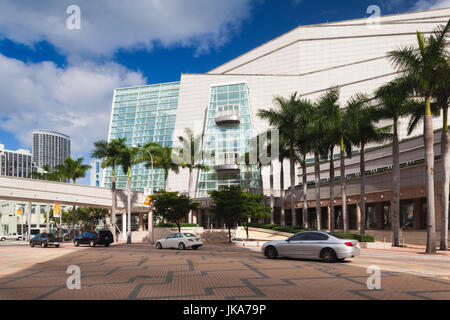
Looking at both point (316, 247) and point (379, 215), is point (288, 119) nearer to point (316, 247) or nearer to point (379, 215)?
point (379, 215)

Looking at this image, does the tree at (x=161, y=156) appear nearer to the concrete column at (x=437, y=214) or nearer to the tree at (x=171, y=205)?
the tree at (x=171, y=205)

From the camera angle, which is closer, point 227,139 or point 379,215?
point 379,215

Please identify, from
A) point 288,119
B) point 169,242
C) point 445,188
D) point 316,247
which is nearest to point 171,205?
point 169,242

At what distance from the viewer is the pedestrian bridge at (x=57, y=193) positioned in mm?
41719

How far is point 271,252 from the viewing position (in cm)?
1977

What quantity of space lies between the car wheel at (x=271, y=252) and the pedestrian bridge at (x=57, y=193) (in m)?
32.4

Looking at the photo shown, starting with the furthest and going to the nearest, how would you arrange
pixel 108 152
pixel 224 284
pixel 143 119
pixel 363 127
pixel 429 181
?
pixel 143 119
pixel 108 152
pixel 363 127
pixel 429 181
pixel 224 284

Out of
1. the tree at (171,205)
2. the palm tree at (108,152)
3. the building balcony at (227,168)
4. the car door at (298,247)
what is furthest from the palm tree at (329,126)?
the palm tree at (108,152)

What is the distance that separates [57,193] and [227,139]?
27.4m

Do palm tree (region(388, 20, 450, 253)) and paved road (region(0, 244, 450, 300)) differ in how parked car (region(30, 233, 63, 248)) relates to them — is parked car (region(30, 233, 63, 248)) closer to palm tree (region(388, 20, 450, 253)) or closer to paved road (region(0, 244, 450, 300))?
paved road (region(0, 244, 450, 300))

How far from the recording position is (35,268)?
17.6 m

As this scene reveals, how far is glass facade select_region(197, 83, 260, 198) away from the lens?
6172cm
